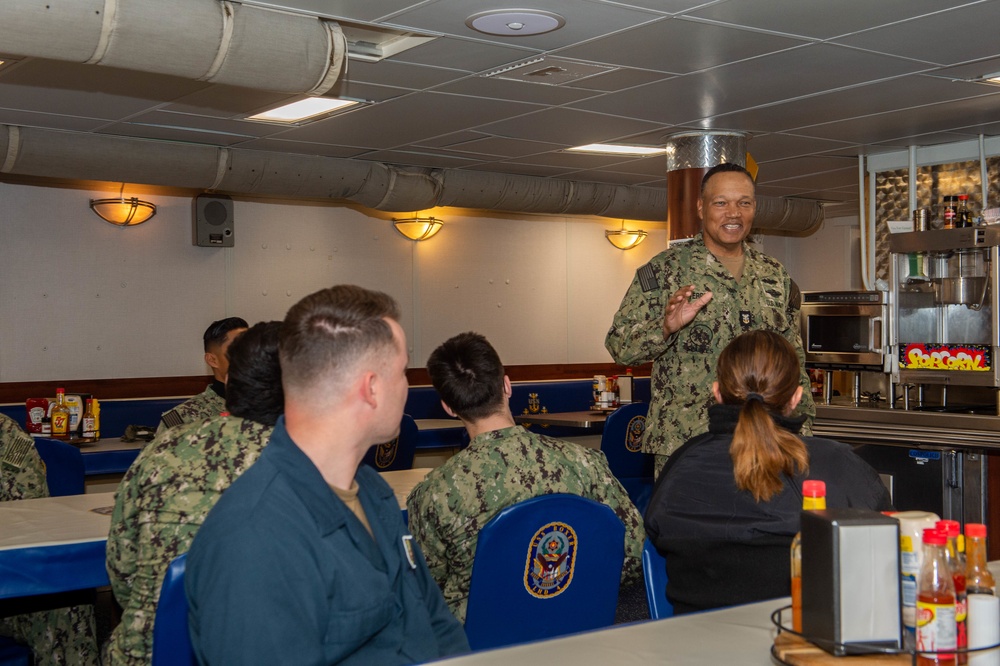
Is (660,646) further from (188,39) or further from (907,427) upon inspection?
(907,427)

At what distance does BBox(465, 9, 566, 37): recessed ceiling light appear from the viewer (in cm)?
409

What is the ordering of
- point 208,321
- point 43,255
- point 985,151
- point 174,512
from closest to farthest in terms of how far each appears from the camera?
point 174,512 < point 985,151 < point 43,255 < point 208,321

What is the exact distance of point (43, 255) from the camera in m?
7.27

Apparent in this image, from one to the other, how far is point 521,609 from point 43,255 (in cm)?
598

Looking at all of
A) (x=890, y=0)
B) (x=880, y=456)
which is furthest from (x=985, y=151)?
(x=890, y=0)

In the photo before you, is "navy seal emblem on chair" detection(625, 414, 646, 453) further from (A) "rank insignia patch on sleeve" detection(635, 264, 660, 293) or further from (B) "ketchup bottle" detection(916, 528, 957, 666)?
(B) "ketchup bottle" detection(916, 528, 957, 666)

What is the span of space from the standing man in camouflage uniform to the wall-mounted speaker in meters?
4.86

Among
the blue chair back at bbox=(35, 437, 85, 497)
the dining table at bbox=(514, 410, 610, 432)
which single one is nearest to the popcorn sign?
the dining table at bbox=(514, 410, 610, 432)

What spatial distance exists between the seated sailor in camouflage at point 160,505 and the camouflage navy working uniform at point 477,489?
48 cm

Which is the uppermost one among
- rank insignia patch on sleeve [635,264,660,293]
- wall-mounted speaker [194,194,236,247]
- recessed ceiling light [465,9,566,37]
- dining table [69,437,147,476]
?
recessed ceiling light [465,9,566,37]

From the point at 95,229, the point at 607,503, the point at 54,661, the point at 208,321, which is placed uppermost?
the point at 95,229

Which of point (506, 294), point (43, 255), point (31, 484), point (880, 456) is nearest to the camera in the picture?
point (31, 484)

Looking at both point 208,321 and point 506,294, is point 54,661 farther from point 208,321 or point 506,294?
Answer: point 506,294

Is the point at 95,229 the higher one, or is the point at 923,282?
the point at 95,229
